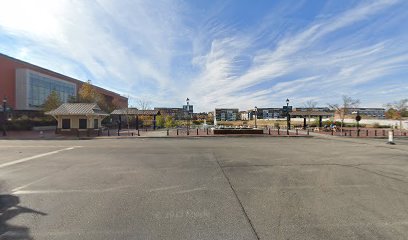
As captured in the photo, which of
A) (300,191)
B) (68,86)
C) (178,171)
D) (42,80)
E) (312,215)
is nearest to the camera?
(312,215)

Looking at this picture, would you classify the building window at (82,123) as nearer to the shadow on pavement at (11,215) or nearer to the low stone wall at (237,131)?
the low stone wall at (237,131)

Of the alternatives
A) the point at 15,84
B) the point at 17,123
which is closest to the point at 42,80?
the point at 15,84

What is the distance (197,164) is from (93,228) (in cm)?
596

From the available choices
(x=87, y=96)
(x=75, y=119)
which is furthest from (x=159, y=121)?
(x=75, y=119)

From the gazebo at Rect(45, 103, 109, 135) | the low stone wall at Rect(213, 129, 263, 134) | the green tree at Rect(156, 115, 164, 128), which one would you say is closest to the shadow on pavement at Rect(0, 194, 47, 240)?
the low stone wall at Rect(213, 129, 263, 134)

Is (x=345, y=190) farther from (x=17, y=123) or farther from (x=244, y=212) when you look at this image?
(x=17, y=123)

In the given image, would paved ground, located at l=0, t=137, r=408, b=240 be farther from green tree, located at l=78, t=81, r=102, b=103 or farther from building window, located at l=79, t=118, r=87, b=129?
green tree, located at l=78, t=81, r=102, b=103

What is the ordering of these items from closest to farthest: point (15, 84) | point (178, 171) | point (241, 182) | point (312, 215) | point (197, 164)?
point (312, 215) → point (241, 182) → point (178, 171) → point (197, 164) → point (15, 84)

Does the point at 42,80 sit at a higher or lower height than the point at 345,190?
higher

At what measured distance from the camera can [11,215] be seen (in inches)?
174

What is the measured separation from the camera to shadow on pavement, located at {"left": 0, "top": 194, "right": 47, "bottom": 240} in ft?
12.0

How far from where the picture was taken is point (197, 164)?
9.61 metres

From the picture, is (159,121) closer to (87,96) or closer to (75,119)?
(87,96)

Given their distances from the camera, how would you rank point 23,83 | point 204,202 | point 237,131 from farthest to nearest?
point 23,83 < point 237,131 < point 204,202
